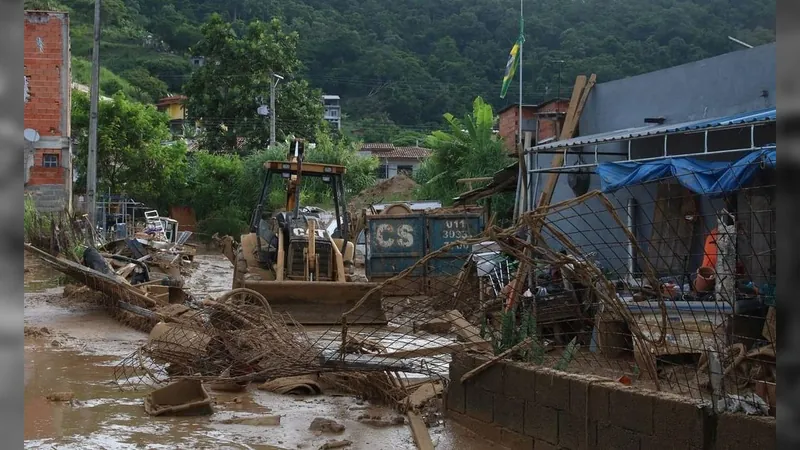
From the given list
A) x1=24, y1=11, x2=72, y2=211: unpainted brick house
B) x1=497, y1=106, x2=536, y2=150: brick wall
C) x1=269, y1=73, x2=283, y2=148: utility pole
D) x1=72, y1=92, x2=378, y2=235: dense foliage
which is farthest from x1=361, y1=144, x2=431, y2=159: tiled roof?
x1=497, y1=106, x2=536, y2=150: brick wall

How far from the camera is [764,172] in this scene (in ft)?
36.0

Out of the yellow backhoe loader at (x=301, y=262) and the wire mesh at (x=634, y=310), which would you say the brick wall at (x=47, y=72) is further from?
the wire mesh at (x=634, y=310)

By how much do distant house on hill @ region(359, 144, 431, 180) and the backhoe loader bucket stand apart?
40.7 m

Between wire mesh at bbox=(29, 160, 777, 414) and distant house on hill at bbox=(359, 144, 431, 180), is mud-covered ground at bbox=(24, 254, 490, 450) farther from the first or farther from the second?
distant house on hill at bbox=(359, 144, 431, 180)

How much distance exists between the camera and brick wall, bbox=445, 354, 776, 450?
5.61 metres

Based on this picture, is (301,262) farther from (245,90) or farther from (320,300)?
(245,90)

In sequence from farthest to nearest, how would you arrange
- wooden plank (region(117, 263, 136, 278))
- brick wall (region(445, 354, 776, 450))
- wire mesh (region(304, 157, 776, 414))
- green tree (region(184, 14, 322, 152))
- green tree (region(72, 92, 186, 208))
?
1. green tree (region(184, 14, 322, 152))
2. green tree (region(72, 92, 186, 208))
3. wooden plank (region(117, 263, 136, 278))
4. wire mesh (region(304, 157, 776, 414))
5. brick wall (region(445, 354, 776, 450))

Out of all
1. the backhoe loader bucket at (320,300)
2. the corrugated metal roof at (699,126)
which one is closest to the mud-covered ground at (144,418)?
the backhoe loader bucket at (320,300)

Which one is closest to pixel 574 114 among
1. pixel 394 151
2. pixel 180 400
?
pixel 180 400

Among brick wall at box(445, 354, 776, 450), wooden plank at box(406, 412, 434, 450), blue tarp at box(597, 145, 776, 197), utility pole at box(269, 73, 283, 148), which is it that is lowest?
wooden plank at box(406, 412, 434, 450)

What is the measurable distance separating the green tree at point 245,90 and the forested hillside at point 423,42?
9550 mm

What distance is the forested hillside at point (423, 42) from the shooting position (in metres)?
41.0

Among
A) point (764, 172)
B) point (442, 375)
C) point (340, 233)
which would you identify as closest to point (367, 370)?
point (442, 375)

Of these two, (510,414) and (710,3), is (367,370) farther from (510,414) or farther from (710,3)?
(710,3)
